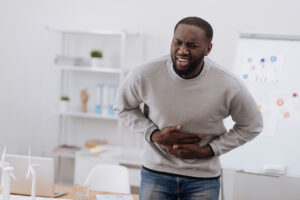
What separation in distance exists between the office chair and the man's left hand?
128cm

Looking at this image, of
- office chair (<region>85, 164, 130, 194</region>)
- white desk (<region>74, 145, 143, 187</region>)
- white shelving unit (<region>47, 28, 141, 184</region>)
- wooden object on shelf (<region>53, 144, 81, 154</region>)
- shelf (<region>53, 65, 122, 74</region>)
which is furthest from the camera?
white shelving unit (<region>47, 28, 141, 184</region>)

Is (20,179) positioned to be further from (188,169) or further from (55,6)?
(55,6)

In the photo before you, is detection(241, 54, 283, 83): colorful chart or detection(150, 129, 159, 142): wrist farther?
detection(241, 54, 283, 83): colorful chart

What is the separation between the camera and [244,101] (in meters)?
1.91

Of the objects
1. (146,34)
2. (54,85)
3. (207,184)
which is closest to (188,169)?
(207,184)

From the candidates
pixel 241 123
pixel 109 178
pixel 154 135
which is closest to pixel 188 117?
pixel 154 135

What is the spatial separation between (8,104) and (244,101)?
2.98m

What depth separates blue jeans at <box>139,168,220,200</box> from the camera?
1918 millimetres

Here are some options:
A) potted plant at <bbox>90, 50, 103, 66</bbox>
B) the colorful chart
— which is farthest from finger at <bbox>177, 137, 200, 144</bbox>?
potted plant at <bbox>90, 50, 103, 66</bbox>

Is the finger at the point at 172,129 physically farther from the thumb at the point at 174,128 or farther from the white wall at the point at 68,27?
the white wall at the point at 68,27

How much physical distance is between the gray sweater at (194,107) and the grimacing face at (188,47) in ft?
0.27

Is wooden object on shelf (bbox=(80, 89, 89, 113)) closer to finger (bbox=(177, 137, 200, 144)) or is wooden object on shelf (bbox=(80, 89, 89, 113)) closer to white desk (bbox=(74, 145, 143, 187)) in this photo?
white desk (bbox=(74, 145, 143, 187))

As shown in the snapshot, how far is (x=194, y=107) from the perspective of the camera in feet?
6.15

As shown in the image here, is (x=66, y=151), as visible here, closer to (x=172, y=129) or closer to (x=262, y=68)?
(x=262, y=68)
